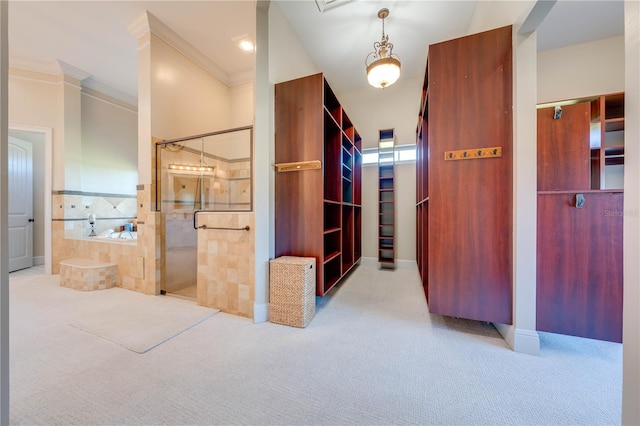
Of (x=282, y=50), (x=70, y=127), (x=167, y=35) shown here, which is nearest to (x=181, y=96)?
(x=167, y=35)

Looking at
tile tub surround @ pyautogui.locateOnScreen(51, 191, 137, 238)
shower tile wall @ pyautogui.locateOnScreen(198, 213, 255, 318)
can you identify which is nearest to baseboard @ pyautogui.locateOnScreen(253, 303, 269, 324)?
shower tile wall @ pyautogui.locateOnScreen(198, 213, 255, 318)

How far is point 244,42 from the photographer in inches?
122

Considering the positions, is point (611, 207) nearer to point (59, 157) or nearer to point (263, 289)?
point (263, 289)

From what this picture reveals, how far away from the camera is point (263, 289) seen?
2.02 m

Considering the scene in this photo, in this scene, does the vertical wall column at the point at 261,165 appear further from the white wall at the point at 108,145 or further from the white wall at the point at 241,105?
the white wall at the point at 108,145

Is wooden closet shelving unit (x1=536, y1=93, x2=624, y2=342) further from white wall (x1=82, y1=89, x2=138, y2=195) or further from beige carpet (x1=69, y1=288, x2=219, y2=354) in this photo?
white wall (x1=82, y1=89, x2=138, y2=195)

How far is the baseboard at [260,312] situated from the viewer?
6.48 ft

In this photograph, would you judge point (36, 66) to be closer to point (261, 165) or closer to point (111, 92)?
point (111, 92)

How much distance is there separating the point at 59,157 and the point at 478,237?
225 inches

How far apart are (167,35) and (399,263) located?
15.7 ft

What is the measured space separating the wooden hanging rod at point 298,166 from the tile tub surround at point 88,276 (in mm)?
2628

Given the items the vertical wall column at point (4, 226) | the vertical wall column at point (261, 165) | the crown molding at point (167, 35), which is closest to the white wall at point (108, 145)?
the crown molding at point (167, 35)

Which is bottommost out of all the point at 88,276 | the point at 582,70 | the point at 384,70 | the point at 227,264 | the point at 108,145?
the point at 88,276

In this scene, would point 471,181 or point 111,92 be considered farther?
point 111,92
